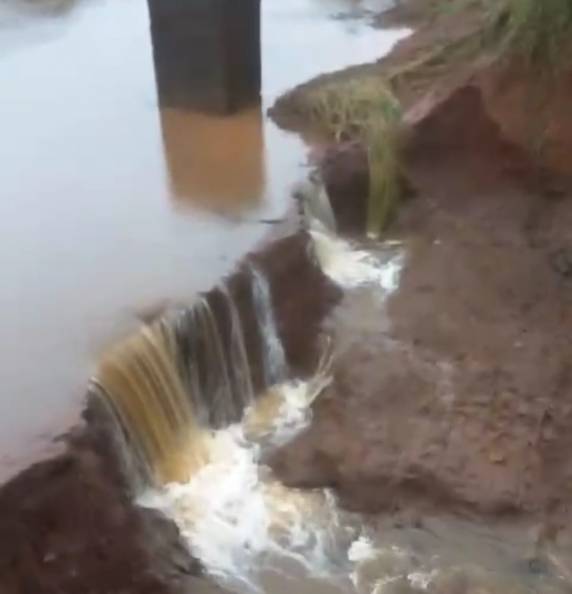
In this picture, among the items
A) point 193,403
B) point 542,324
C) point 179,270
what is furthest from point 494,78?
point 193,403

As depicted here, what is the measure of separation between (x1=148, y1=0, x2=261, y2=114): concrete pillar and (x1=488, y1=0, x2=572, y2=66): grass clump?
121cm

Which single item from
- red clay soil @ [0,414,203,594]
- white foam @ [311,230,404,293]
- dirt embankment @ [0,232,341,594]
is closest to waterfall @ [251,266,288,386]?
white foam @ [311,230,404,293]

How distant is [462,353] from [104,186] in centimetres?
172

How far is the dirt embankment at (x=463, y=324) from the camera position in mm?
4203

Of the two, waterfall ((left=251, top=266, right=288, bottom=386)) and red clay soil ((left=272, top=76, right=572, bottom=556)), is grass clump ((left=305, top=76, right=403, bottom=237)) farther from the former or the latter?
waterfall ((left=251, top=266, right=288, bottom=386))

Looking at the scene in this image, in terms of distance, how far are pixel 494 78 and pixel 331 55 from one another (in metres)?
1.38

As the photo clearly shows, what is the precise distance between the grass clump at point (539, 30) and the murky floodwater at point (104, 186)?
1097mm

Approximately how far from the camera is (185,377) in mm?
4336

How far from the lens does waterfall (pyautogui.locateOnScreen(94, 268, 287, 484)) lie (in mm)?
4090

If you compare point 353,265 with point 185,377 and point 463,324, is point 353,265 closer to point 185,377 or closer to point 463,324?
point 463,324

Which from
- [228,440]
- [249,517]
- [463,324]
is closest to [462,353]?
[463,324]

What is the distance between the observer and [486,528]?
13.6ft

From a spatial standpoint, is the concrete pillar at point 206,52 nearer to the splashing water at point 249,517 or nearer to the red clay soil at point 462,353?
the red clay soil at point 462,353

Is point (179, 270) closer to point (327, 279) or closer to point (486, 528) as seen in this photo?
point (327, 279)
